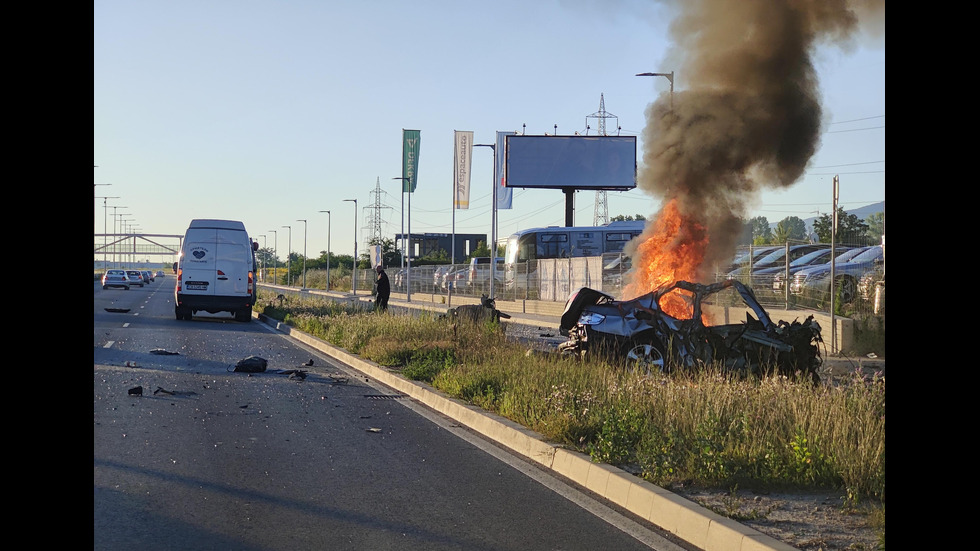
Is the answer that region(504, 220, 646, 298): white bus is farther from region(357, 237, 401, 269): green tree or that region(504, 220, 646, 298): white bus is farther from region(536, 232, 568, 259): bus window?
region(357, 237, 401, 269): green tree

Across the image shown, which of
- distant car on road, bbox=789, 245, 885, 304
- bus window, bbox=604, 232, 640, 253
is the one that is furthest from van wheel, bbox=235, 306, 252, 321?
bus window, bbox=604, 232, 640, 253

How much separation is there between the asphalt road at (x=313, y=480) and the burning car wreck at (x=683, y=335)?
8.75 feet

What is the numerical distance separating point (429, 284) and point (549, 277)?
20.5 m

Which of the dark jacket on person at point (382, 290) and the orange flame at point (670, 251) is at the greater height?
the orange flame at point (670, 251)

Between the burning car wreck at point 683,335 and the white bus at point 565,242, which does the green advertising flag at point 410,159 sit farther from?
the burning car wreck at point 683,335

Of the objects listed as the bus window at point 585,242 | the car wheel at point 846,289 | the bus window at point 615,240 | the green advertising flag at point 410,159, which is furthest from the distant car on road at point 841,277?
the green advertising flag at point 410,159

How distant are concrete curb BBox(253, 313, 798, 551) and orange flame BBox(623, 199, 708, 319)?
20.2 feet

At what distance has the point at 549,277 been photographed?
133 feet

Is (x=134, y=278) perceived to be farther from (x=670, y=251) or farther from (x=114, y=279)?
(x=670, y=251)

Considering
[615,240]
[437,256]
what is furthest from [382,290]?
[437,256]

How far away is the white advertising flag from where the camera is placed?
47125 millimetres

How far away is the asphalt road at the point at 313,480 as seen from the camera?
222 inches
